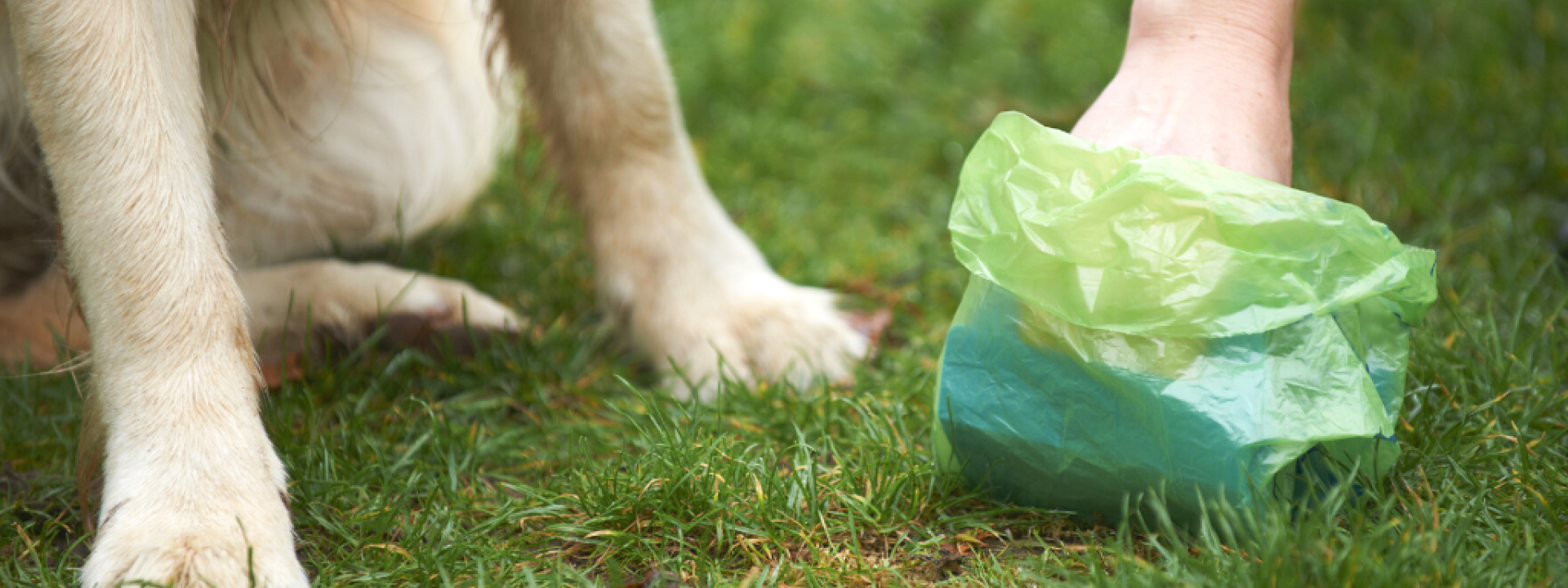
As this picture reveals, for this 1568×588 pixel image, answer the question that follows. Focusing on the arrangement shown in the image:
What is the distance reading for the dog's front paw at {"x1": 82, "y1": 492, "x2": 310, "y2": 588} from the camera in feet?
4.33

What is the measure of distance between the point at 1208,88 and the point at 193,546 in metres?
1.37

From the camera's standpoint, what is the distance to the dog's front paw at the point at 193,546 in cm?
132

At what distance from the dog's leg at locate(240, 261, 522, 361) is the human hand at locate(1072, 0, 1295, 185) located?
1149mm

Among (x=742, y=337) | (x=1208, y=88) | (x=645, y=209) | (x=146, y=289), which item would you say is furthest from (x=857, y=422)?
(x=146, y=289)

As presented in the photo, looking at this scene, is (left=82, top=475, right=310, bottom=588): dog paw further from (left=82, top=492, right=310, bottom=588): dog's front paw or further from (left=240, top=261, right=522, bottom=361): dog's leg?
(left=240, top=261, right=522, bottom=361): dog's leg

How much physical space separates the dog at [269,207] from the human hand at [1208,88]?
718 mm

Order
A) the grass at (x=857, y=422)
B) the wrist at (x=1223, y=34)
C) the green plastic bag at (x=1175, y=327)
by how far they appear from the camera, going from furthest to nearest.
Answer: the wrist at (x=1223, y=34) < the grass at (x=857, y=422) < the green plastic bag at (x=1175, y=327)

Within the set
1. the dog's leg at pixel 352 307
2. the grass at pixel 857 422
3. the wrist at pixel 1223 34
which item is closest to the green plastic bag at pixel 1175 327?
the grass at pixel 857 422

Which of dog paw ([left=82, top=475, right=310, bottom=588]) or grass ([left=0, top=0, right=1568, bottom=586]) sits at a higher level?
dog paw ([left=82, top=475, right=310, bottom=588])

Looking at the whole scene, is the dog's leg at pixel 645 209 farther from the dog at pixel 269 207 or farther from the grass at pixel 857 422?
the grass at pixel 857 422

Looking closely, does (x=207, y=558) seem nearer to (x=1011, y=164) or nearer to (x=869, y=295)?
(x=1011, y=164)

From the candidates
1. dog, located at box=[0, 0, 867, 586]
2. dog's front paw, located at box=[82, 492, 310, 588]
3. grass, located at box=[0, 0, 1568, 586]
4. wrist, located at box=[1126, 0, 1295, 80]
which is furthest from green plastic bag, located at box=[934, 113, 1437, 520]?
dog's front paw, located at box=[82, 492, 310, 588]

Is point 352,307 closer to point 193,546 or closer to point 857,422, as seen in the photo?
point 193,546

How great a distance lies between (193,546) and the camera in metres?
1.33
